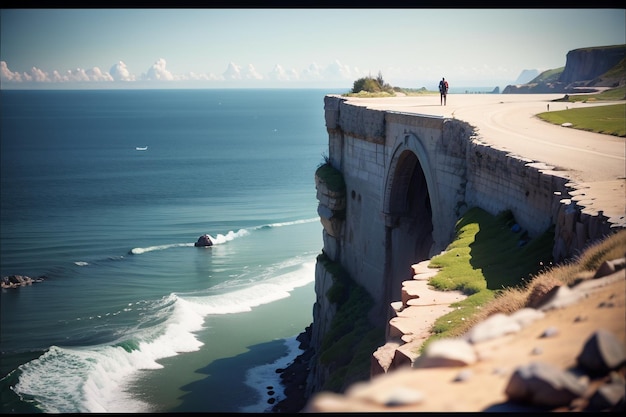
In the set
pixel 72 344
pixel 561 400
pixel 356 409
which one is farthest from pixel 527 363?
pixel 72 344

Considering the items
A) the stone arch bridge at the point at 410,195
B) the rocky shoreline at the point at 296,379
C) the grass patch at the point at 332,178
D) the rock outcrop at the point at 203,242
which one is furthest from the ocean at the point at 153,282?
the grass patch at the point at 332,178

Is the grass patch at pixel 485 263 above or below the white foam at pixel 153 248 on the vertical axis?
above

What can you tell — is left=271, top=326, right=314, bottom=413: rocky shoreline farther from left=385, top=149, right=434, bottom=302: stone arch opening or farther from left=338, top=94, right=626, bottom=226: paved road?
left=338, top=94, right=626, bottom=226: paved road

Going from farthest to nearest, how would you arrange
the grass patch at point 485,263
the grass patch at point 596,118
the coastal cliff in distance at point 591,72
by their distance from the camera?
the coastal cliff in distance at point 591,72 < the grass patch at point 596,118 < the grass patch at point 485,263

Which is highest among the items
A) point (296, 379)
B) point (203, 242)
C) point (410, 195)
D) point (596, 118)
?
point (596, 118)

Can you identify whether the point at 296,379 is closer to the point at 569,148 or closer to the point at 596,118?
the point at 596,118

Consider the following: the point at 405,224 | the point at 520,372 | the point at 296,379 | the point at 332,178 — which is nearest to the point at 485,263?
Result: the point at 520,372

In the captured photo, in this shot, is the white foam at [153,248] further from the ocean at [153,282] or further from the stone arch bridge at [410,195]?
the stone arch bridge at [410,195]
